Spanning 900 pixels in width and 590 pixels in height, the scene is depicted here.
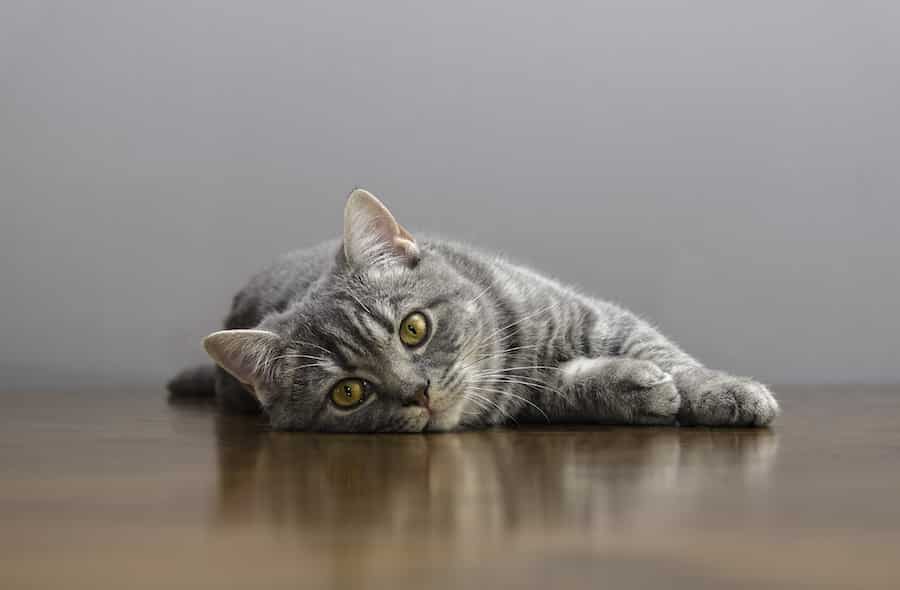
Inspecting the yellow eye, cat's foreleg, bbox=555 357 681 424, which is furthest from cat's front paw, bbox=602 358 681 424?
the yellow eye

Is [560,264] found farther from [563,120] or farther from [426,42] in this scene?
[426,42]

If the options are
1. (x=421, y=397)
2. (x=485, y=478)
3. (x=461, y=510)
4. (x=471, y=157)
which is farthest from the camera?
(x=471, y=157)

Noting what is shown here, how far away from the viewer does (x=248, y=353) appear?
158 centimetres

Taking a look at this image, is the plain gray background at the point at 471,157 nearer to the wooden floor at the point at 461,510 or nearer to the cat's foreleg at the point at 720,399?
the cat's foreleg at the point at 720,399

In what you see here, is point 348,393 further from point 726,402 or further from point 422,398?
point 726,402

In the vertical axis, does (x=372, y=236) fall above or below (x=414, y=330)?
above

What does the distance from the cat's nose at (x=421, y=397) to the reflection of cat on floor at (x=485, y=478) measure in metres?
0.05

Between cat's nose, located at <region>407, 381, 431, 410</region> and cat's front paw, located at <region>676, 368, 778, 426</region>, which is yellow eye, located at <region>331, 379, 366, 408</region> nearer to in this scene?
cat's nose, located at <region>407, 381, 431, 410</region>

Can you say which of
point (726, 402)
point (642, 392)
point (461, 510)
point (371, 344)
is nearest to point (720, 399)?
point (726, 402)

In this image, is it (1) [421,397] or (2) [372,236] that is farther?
(2) [372,236]

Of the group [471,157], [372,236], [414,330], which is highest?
[471,157]

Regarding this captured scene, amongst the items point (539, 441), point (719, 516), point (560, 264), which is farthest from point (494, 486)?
point (560, 264)

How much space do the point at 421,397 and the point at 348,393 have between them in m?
0.14

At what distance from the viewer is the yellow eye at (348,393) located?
1502 mm
